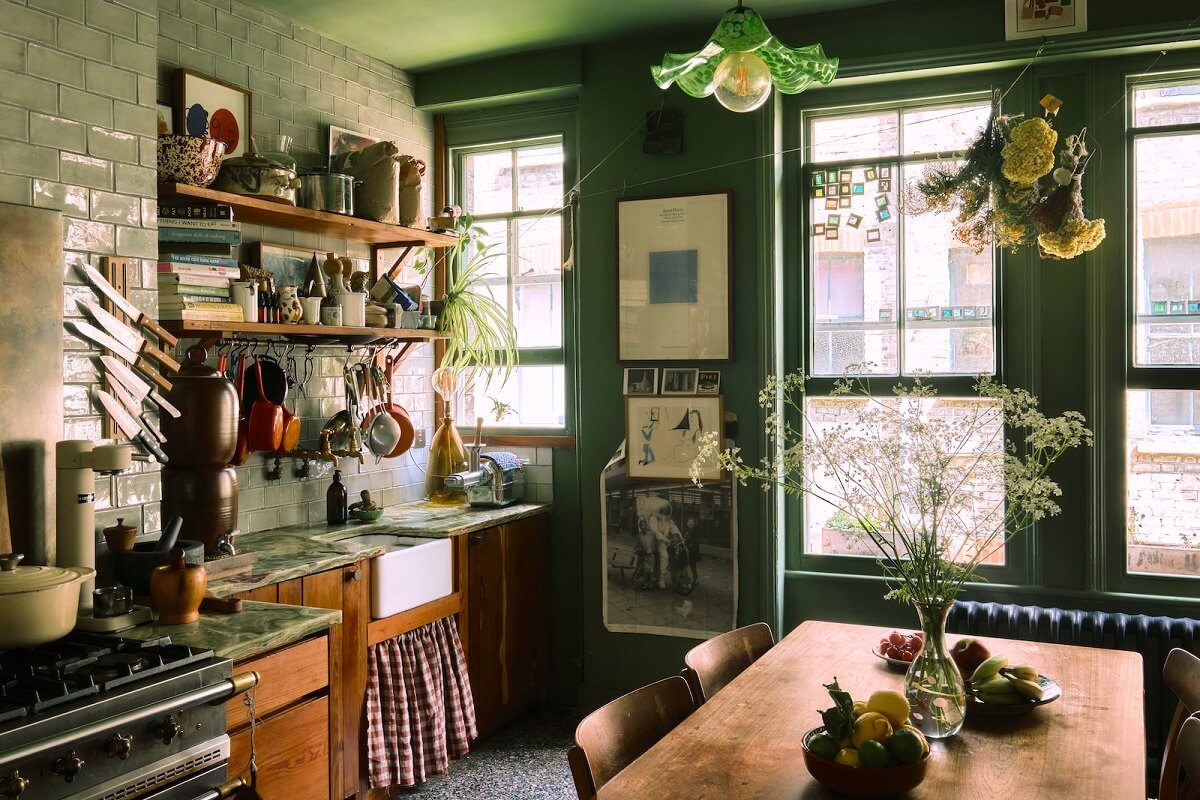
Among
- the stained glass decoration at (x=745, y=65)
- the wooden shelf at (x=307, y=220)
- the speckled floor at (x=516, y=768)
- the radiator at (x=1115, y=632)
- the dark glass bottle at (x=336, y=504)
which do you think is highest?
the stained glass decoration at (x=745, y=65)

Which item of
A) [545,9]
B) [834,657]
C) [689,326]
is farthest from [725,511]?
[545,9]

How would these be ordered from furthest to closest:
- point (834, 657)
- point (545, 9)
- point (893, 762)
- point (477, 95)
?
point (477, 95) → point (545, 9) → point (834, 657) → point (893, 762)

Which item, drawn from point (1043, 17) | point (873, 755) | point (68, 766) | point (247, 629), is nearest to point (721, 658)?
point (873, 755)

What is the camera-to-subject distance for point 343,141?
4109 millimetres

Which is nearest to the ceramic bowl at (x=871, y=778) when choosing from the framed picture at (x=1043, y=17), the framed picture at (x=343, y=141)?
the framed picture at (x=1043, y=17)

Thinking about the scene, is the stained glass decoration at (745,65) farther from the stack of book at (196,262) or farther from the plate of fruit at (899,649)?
the stack of book at (196,262)

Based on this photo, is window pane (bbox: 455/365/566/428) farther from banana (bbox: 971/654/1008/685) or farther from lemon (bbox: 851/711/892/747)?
lemon (bbox: 851/711/892/747)

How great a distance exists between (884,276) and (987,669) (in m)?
2.09

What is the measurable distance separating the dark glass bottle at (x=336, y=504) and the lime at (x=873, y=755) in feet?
8.81

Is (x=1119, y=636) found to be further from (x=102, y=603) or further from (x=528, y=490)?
(x=102, y=603)

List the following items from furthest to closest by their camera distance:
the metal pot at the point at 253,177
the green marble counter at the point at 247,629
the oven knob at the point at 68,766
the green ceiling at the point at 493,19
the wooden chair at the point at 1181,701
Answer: the green ceiling at the point at 493,19 < the metal pot at the point at 253,177 < the green marble counter at the point at 247,629 < the wooden chair at the point at 1181,701 < the oven knob at the point at 68,766

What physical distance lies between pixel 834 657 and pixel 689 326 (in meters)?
1.78

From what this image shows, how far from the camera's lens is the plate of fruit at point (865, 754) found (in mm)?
1699

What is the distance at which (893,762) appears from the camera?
5.62 ft
